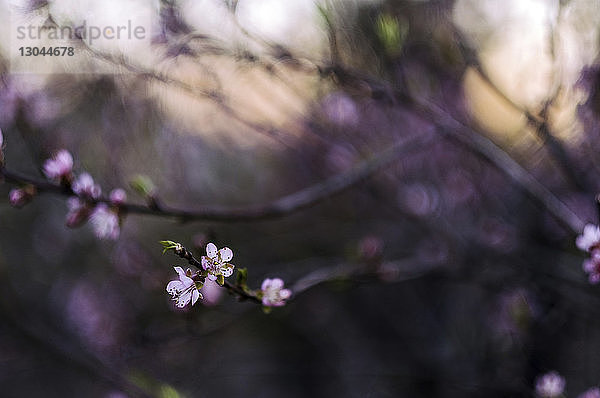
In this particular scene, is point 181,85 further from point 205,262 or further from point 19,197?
point 205,262

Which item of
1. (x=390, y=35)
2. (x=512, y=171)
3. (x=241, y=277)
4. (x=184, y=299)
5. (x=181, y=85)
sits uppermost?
(x=390, y=35)

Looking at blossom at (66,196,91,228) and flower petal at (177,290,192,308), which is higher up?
blossom at (66,196,91,228)

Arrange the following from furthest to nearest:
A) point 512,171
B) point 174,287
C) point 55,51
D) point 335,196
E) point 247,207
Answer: point 335,196 → point 55,51 → point 512,171 → point 247,207 → point 174,287

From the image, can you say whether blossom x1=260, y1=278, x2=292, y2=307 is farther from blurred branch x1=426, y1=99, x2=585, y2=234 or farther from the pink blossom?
blurred branch x1=426, y1=99, x2=585, y2=234

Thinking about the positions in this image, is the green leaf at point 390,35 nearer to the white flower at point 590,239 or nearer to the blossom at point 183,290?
the white flower at point 590,239

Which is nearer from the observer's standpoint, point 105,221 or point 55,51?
point 105,221

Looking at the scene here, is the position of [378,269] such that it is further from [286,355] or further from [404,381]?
[286,355]

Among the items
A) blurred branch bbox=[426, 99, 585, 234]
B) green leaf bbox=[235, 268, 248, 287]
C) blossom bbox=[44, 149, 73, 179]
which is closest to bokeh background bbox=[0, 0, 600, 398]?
blurred branch bbox=[426, 99, 585, 234]

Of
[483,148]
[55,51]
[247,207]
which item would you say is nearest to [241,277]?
[247,207]
